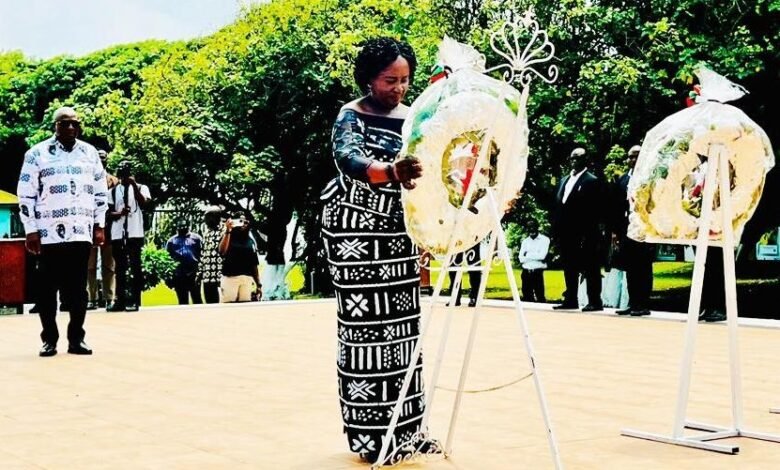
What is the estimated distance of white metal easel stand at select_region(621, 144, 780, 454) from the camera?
20.4ft

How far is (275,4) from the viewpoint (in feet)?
93.4

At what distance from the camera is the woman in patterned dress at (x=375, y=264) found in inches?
221

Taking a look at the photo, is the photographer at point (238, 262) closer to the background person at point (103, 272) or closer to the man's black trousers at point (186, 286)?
the man's black trousers at point (186, 286)

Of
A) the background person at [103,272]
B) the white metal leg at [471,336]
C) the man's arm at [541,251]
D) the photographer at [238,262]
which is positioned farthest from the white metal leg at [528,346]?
the man's arm at [541,251]

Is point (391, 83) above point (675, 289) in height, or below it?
above

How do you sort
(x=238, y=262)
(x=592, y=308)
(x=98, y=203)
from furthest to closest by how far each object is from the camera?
(x=238, y=262), (x=592, y=308), (x=98, y=203)

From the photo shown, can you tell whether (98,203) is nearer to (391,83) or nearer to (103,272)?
(391,83)

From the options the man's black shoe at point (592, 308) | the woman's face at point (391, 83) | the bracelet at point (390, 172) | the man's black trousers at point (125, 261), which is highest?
the woman's face at point (391, 83)

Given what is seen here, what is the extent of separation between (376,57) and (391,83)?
142 millimetres

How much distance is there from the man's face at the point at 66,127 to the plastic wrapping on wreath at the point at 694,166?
514 cm

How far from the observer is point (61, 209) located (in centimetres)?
980

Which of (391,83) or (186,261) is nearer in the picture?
(391,83)

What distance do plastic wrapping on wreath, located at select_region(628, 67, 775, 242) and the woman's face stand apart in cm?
172

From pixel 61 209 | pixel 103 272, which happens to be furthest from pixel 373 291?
pixel 103 272
